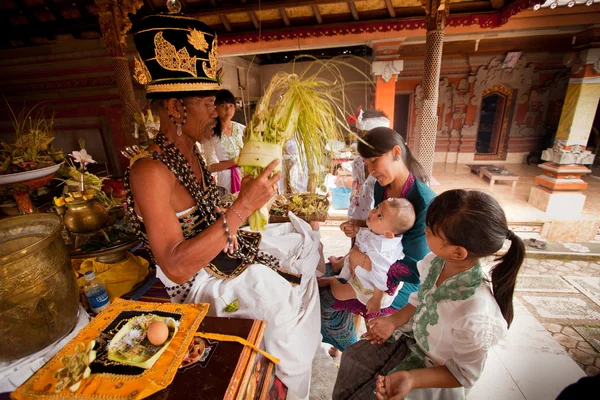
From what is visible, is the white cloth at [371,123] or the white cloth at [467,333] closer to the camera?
the white cloth at [467,333]

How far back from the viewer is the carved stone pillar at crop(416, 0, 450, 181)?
4.08m

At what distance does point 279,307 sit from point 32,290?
113cm

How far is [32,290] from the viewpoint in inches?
46.8

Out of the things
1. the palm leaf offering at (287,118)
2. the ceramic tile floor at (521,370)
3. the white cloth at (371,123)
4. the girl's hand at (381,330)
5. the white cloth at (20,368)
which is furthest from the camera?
the white cloth at (371,123)

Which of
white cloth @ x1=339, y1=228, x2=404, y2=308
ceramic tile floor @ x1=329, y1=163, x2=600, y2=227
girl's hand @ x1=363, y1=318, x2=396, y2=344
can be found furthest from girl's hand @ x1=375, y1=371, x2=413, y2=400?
ceramic tile floor @ x1=329, y1=163, x2=600, y2=227

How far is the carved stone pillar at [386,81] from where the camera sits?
6875 millimetres

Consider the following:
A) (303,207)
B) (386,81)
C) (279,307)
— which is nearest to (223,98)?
(303,207)

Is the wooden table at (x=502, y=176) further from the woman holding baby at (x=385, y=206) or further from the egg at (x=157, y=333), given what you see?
the egg at (x=157, y=333)

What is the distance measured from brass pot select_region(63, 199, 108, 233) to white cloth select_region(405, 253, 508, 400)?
243 cm

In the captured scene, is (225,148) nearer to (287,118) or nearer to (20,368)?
(287,118)

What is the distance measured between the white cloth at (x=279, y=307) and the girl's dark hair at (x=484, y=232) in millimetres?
938

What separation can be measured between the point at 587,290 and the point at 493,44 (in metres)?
8.93

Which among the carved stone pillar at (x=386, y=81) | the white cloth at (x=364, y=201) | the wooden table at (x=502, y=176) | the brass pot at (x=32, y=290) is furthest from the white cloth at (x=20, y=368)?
the wooden table at (x=502, y=176)

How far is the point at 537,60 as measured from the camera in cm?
1072
